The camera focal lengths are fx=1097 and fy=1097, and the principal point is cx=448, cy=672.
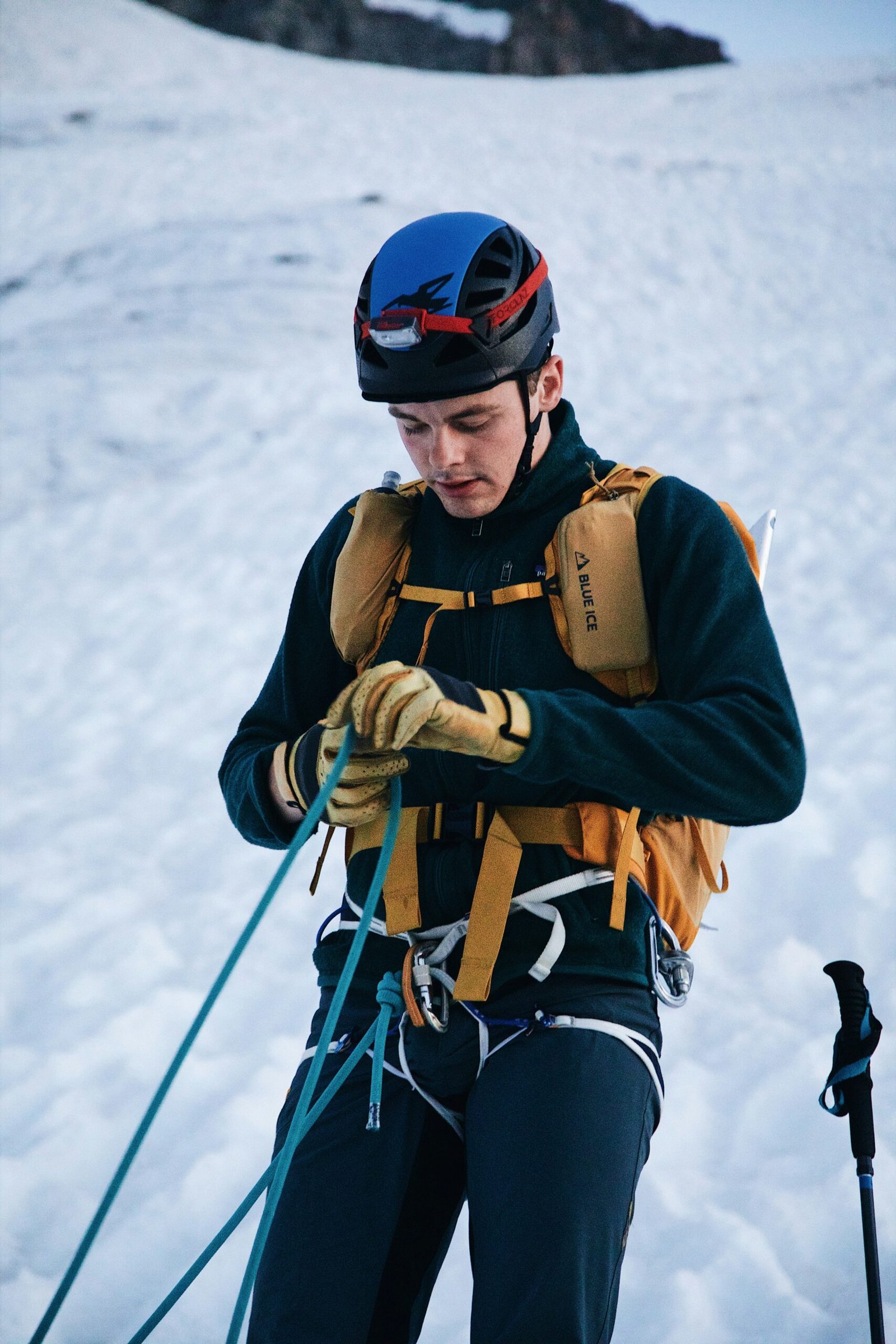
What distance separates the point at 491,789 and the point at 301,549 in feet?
15.9

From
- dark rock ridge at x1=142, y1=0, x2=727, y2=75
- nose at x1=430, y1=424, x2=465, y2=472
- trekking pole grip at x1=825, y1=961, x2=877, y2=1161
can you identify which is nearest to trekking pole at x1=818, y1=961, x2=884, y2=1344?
trekking pole grip at x1=825, y1=961, x2=877, y2=1161

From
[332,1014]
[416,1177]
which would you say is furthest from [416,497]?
[416,1177]

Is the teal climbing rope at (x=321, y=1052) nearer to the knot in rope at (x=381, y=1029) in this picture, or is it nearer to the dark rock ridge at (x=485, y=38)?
the knot in rope at (x=381, y=1029)

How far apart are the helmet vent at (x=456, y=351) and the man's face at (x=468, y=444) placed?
2.5 inches

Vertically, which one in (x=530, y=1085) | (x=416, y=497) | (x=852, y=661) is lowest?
(x=530, y=1085)

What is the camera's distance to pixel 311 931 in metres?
4.22

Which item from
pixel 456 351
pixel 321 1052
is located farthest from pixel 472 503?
pixel 321 1052

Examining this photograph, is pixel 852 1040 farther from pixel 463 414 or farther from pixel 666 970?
pixel 463 414

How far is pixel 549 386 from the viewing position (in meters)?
2.09

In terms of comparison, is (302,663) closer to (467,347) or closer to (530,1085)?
(467,347)

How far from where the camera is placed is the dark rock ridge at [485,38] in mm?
22953

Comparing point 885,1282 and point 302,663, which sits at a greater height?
point 302,663

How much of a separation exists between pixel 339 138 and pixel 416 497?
34.5 feet

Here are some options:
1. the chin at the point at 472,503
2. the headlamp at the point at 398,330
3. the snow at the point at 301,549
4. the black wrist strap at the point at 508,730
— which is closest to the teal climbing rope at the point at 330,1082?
the black wrist strap at the point at 508,730
